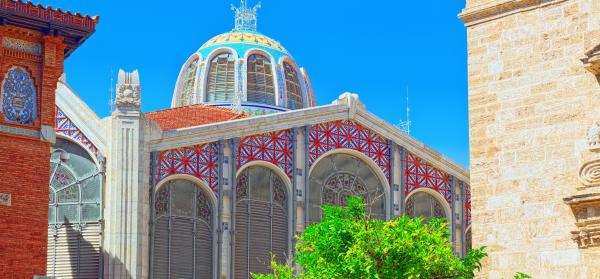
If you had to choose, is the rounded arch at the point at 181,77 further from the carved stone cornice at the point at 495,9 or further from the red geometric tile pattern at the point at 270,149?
the carved stone cornice at the point at 495,9

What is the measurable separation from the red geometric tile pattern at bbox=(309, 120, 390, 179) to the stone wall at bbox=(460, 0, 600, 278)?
718 inches

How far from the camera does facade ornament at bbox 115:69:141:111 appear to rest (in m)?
35.4

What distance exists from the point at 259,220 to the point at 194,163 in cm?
310

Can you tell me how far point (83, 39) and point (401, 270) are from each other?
12.6 m

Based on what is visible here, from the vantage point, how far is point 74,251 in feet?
116

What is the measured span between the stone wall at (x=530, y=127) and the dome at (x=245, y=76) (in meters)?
24.0

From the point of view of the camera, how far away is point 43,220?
28.4 m

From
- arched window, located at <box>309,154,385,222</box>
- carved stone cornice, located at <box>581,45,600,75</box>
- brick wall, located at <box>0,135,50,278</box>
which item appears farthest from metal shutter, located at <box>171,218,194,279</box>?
carved stone cornice, located at <box>581,45,600,75</box>

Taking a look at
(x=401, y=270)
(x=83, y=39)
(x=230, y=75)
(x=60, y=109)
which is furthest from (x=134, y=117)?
(x=401, y=270)

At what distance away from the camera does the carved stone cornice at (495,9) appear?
20.8 meters

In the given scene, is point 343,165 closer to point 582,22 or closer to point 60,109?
point 60,109

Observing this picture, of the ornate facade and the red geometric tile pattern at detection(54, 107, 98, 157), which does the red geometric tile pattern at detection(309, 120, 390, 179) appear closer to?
the ornate facade

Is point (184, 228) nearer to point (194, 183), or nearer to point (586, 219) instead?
point (194, 183)

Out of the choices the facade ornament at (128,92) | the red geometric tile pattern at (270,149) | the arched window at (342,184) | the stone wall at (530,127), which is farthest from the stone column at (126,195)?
the stone wall at (530,127)
